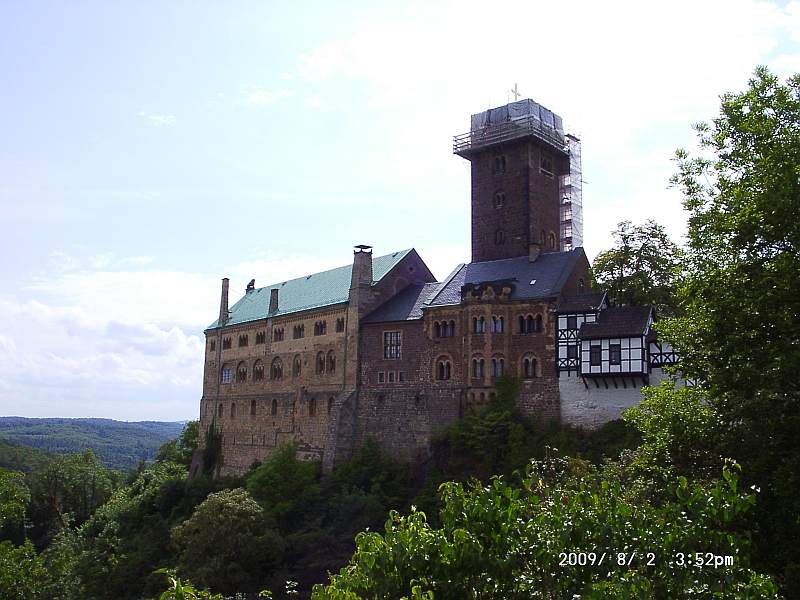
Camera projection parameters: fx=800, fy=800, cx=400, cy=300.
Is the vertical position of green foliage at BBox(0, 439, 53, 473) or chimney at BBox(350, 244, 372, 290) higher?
chimney at BBox(350, 244, 372, 290)

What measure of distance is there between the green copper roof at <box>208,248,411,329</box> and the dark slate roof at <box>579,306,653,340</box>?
58.4 feet

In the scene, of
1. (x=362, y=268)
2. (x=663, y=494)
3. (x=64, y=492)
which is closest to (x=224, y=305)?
(x=362, y=268)

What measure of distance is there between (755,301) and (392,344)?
33736 millimetres

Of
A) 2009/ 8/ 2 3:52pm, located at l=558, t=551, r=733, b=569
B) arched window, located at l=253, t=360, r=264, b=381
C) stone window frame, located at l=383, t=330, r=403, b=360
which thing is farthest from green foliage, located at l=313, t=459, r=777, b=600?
arched window, located at l=253, t=360, r=264, b=381

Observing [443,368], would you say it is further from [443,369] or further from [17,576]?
[17,576]

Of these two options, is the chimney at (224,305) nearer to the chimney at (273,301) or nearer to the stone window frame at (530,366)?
the chimney at (273,301)

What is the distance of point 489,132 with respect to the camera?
60.3 metres

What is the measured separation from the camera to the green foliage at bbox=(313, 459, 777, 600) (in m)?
12.6

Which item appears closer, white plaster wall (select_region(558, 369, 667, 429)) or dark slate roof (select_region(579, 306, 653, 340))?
dark slate roof (select_region(579, 306, 653, 340))

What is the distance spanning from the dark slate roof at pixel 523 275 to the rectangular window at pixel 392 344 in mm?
3294

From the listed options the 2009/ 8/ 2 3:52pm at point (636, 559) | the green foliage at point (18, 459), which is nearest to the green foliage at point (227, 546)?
the 2009/ 8/ 2 3:52pm at point (636, 559)

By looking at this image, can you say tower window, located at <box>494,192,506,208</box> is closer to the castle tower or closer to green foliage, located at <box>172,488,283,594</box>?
the castle tower

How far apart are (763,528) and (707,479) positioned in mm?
2064

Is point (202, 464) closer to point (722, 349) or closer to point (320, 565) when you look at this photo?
point (320, 565)
